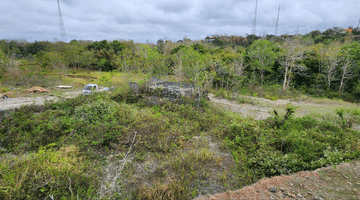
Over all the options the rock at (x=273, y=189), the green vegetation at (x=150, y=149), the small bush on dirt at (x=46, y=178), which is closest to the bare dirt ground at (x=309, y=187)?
the rock at (x=273, y=189)

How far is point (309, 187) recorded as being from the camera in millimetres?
3396

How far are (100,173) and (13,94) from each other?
12659mm

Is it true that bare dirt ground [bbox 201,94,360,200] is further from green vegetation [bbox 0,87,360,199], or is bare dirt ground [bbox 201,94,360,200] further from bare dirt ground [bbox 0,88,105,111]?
bare dirt ground [bbox 0,88,105,111]

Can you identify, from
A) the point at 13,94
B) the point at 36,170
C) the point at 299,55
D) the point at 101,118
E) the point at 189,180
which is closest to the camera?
the point at 36,170

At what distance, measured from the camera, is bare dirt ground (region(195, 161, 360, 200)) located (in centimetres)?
320

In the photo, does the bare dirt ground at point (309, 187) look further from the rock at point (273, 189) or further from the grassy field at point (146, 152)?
the grassy field at point (146, 152)

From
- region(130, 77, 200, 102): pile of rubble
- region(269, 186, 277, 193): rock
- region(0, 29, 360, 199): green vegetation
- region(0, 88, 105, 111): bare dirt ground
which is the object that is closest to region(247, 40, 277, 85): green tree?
region(0, 29, 360, 199): green vegetation

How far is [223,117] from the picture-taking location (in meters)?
8.07

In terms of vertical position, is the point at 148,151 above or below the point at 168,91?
below

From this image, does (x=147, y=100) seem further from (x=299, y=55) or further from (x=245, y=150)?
(x=299, y=55)

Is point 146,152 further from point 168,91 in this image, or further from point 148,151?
point 168,91

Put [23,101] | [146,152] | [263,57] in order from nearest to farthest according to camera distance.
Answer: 1. [146,152]
2. [23,101]
3. [263,57]

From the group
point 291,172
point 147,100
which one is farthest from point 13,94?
point 291,172

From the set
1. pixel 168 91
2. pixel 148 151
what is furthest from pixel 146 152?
pixel 168 91
